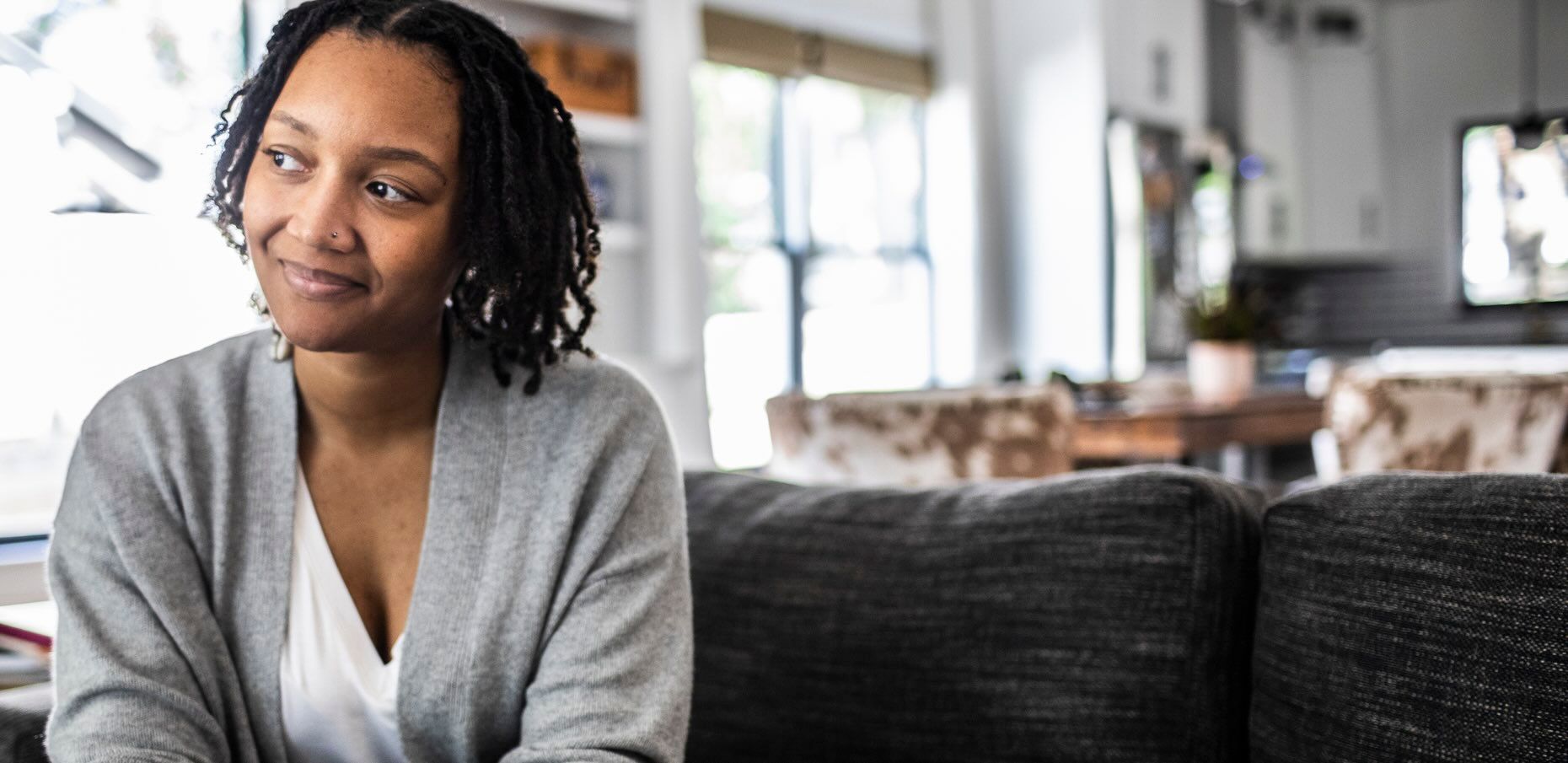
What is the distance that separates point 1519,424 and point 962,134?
4.17 m

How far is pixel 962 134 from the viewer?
20.6 ft

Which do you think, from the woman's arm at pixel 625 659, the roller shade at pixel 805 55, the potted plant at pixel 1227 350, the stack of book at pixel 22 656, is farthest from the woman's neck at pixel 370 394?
the roller shade at pixel 805 55

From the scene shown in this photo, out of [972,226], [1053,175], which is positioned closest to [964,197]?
[972,226]

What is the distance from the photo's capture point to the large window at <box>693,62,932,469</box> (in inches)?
210

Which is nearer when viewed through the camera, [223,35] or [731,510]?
[731,510]

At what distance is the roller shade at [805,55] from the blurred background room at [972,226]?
0.02 meters

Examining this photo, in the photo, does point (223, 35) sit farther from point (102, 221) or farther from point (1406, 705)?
point (1406, 705)

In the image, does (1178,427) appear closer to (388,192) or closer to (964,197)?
(388,192)

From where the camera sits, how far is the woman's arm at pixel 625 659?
1.19m

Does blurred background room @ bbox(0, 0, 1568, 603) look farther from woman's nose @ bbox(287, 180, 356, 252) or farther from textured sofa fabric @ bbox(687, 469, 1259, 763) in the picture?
textured sofa fabric @ bbox(687, 469, 1259, 763)

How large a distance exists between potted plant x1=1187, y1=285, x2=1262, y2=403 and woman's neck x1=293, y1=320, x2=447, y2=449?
2.77m

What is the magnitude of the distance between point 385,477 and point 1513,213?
7.56m

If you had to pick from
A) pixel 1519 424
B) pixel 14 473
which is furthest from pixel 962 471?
pixel 14 473

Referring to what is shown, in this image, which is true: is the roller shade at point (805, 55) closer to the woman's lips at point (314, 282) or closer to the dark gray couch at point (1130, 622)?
the dark gray couch at point (1130, 622)
